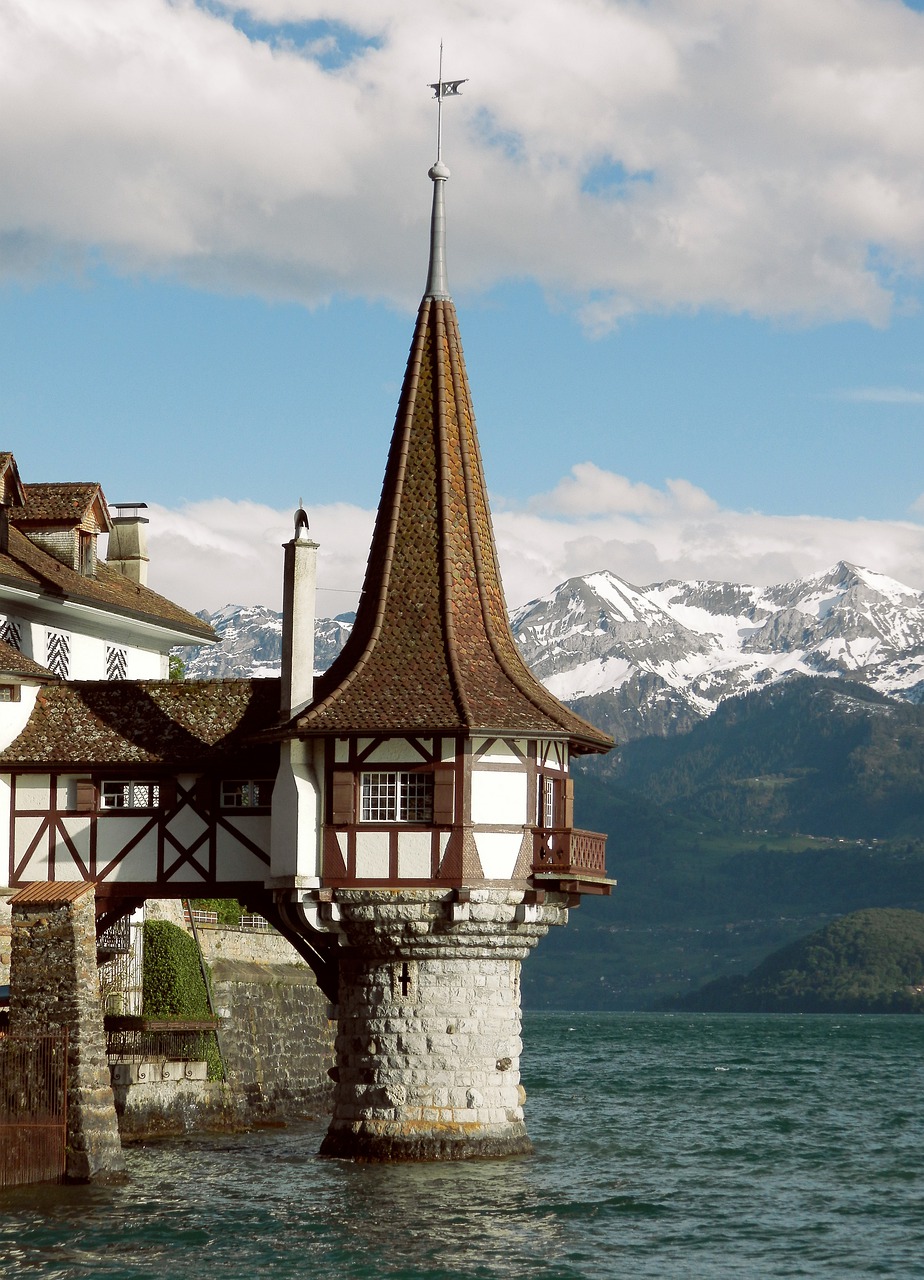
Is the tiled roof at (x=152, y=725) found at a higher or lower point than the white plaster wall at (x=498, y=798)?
higher

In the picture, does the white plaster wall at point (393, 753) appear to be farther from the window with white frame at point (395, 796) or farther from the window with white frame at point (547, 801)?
the window with white frame at point (547, 801)

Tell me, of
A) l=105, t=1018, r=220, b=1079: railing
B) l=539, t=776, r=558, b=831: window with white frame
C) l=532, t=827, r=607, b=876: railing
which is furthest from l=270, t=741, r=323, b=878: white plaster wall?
l=105, t=1018, r=220, b=1079: railing

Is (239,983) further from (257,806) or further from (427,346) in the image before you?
(427,346)

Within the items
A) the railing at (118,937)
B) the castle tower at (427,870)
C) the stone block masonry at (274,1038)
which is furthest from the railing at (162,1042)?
the castle tower at (427,870)

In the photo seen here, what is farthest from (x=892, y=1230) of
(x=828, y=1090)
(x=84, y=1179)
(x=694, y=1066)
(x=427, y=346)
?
(x=694, y=1066)

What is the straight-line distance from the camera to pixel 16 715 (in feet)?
141

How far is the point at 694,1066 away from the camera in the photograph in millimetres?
105938

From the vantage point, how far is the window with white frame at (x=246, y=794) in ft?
140

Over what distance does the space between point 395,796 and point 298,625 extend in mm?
3754

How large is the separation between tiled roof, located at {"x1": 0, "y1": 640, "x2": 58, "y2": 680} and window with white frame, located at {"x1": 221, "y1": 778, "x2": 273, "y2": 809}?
413 centimetres

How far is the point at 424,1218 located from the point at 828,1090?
52.1 m

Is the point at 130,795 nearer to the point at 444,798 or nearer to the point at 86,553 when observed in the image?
the point at 444,798

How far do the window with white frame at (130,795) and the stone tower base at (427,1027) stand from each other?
503 cm

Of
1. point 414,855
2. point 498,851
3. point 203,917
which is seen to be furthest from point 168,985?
point 498,851
